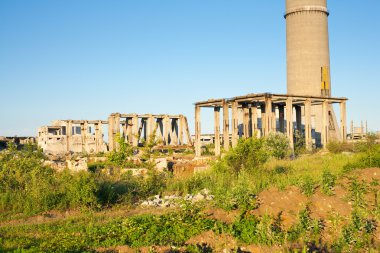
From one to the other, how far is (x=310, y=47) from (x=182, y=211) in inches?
1617

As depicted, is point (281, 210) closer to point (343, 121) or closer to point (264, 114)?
point (264, 114)

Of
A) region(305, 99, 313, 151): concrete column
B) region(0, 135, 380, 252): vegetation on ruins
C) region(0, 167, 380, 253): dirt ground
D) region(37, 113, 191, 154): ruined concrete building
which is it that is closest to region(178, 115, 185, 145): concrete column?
region(37, 113, 191, 154): ruined concrete building

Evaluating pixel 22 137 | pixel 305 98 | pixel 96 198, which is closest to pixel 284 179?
pixel 96 198

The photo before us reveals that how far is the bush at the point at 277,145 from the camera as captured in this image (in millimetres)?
25411

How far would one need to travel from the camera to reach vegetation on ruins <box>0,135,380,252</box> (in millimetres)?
8133

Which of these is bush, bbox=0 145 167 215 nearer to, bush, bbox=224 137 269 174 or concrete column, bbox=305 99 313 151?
bush, bbox=224 137 269 174

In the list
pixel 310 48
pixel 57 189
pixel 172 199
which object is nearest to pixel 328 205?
pixel 172 199

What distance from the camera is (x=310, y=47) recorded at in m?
47.0

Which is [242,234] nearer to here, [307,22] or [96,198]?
[96,198]

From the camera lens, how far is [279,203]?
10.5 meters

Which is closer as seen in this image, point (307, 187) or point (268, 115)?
point (307, 187)

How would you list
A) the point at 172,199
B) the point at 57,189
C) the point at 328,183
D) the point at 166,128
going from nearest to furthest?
the point at 328,183 < the point at 172,199 < the point at 57,189 < the point at 166,128

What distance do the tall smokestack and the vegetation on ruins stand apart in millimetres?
32535

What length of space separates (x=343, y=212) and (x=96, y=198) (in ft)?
21.2
